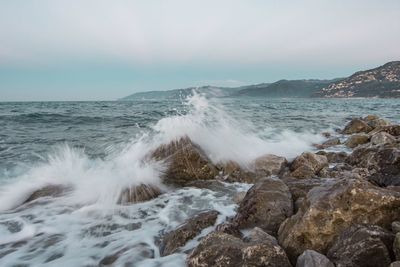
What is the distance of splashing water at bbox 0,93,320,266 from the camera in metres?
4.93

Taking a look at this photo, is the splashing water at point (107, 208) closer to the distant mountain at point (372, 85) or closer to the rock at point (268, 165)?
the rock at point (268, 165)

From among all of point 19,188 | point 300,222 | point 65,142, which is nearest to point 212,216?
point 300,222

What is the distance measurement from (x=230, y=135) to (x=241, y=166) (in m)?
2.25

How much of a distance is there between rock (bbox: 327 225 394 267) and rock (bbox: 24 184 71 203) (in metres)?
5.67

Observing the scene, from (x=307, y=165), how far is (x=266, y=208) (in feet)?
11.3

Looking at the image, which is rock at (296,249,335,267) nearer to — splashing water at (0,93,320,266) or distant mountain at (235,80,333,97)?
splashing water at (0,93,320,266)

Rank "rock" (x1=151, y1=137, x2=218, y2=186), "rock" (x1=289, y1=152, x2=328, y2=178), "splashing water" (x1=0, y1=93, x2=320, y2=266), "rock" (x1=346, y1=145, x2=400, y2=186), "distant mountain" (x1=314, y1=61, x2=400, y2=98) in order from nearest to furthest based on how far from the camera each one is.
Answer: "splashing water" (x1=0, y1=93, x2=320, y2=266)
"rock" (x1=346, y1=145, x2=400, y2=186)
"rock" (x1=289, y1=152, x2=328, y2=178)
"rock" (x1=151, y1=137, x2=218, y2=186)
"distant mountain" (x1=314, y1=61, x2=400, y2=98)

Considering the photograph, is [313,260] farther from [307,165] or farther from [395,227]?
[307,165]

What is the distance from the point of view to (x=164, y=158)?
817 centimetres

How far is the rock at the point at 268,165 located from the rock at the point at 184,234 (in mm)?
3223

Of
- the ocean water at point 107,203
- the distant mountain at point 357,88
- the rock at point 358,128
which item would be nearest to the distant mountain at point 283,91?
the distant mountain at point 357,88

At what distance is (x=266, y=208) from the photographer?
488 cm

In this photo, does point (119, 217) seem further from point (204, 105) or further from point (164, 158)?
point (204, 105)

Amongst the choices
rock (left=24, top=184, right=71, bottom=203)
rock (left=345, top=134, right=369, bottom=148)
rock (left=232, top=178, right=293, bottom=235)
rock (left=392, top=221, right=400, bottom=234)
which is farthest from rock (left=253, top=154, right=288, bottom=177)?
rock (left=345, top=134, right=369, bottom=148)
